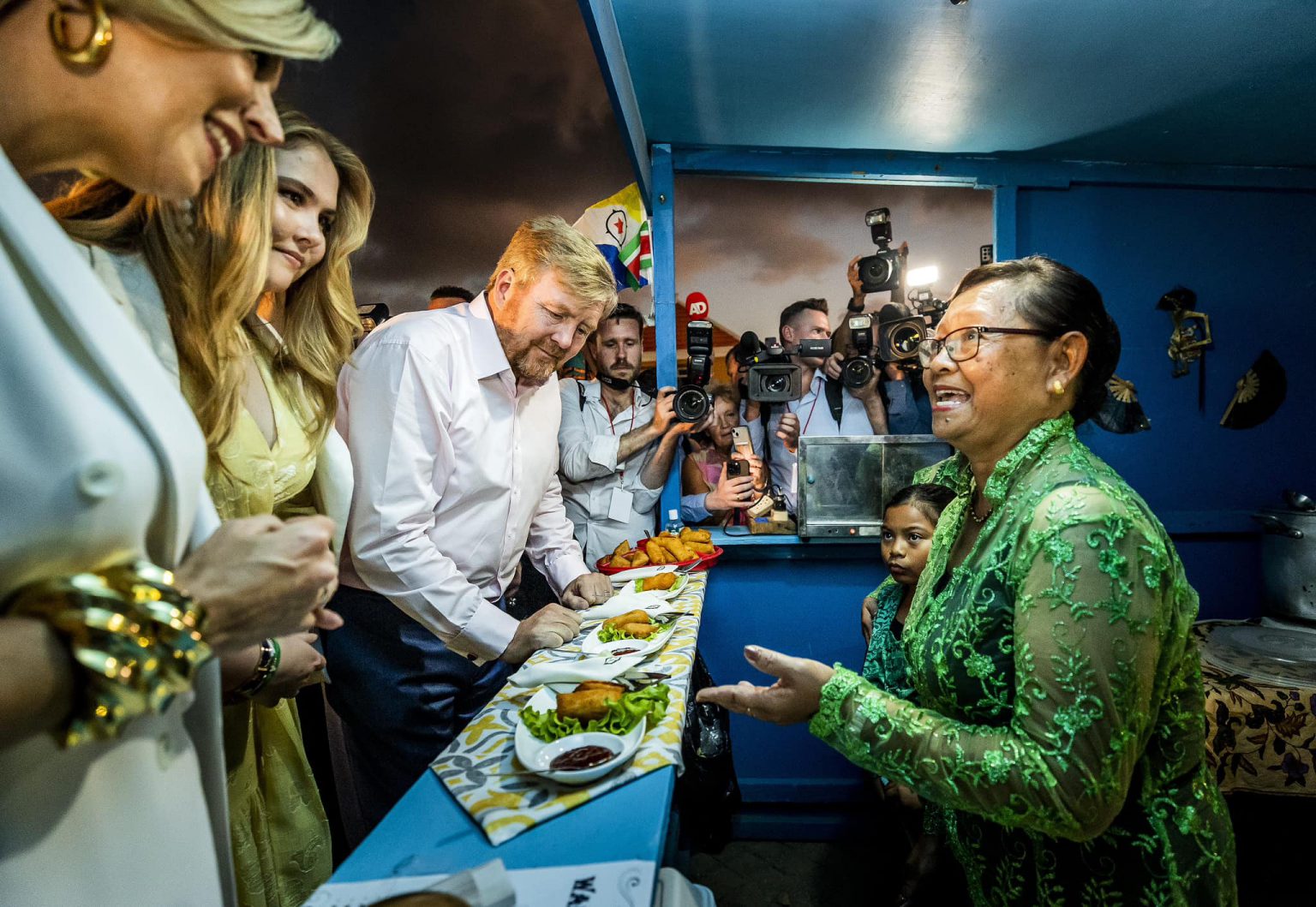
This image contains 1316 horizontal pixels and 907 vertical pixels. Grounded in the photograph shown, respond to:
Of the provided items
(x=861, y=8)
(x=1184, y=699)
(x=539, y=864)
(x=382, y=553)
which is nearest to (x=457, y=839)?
(x=539, y=864)

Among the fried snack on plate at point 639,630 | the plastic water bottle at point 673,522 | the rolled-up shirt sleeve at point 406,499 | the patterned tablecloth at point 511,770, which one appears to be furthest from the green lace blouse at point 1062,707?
the plastic water bottle at point 673,522

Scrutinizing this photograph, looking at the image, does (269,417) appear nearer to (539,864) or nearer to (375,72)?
(375,72)

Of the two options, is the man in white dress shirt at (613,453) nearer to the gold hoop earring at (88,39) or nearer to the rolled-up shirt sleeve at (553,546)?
the rolled-up shirt sleeve at (553,546)

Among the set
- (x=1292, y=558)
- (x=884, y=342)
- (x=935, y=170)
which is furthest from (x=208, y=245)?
(x=1292, y=558)

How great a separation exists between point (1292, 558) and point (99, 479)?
440 cm

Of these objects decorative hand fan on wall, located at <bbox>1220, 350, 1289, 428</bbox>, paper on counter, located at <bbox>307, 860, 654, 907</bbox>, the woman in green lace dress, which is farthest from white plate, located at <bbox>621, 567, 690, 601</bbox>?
decorative hand fan on wall, located at <bbox>1220, 350, 1289, 428</bbox>

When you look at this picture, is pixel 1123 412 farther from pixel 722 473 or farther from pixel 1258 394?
pixel 722 473

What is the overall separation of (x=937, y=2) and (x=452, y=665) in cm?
280

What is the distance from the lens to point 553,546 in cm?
296

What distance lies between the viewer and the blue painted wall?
13.0 feet

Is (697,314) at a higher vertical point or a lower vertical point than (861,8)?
lower

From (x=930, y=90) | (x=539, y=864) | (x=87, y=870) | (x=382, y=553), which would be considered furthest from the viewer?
(x=930, y=90)

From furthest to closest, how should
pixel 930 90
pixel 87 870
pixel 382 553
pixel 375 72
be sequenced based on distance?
pixel 930 90
pixel 382 553
pixel 375 72
pixel 87 870

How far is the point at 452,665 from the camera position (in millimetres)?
2285
